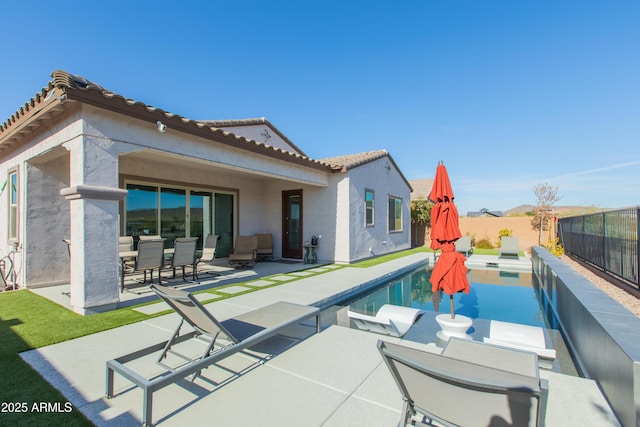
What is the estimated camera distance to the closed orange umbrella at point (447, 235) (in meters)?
4.48

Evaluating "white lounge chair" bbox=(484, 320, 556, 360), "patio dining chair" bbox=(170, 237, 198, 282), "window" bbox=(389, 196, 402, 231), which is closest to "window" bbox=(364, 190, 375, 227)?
"window" bbox=(389, 196, 402, 231)

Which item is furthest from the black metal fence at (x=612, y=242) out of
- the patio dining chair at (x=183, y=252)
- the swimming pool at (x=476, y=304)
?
the patio dining chair at (x=183, y=252)

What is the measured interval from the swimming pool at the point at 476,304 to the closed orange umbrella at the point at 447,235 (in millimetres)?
1003

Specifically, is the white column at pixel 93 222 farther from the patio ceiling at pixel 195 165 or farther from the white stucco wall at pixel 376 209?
the white stucco wall at pixel 376 209

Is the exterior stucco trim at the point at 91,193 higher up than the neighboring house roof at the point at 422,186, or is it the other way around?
the neighboring house roof at the point at 422,186

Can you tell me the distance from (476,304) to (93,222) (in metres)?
8.54

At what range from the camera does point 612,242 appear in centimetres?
852

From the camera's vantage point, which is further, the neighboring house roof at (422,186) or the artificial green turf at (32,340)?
the neighboring house roof at (422,186)

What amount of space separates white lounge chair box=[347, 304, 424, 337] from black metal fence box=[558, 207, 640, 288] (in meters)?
5.82

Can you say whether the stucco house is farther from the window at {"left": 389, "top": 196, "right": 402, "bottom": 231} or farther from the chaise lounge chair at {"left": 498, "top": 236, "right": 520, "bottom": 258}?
the chaise lounge chair at {"left": 498, "top": 236, "right": 520, "bottom": 258}

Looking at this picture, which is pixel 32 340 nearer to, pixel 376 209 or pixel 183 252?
pixel 183 252

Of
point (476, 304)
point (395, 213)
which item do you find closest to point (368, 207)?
point (395, 213)

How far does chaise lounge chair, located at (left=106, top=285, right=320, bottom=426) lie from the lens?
2.50 m

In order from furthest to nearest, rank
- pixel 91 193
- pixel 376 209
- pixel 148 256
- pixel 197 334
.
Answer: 1. pixel 376 209
2. pixel 148 256
3. pixel 91 193
4. pixel 197 334
